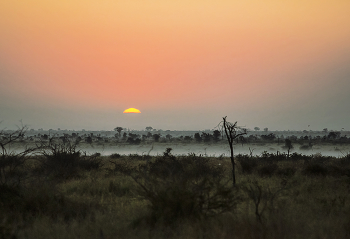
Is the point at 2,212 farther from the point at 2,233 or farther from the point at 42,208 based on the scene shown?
the point at 2,233

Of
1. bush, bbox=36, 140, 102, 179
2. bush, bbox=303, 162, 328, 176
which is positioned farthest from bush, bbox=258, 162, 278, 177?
bush, bbox=36, 140, 102, 179

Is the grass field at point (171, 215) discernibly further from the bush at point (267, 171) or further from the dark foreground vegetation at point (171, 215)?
the bush at point (267, 171)

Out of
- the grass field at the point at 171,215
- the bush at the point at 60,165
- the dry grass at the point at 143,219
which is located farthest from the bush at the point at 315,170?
the bush at the point at 60,165

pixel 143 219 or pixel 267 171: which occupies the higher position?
pixel 267 171

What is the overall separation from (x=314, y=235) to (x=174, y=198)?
9.20 ft

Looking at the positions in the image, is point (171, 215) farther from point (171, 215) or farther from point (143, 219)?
point (143, 219)

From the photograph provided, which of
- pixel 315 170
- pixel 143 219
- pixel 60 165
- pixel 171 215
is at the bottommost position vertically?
pixel 143 219

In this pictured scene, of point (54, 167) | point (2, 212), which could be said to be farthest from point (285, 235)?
point (54, 167)

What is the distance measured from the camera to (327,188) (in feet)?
35.3

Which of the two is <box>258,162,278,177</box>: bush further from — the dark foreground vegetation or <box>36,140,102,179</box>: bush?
<box>36,140,102,179</box>: bush

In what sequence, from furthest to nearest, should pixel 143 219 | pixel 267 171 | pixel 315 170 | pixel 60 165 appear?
pixel 267 171
pixel 315 170
pixel 60 165
pixel 143 219

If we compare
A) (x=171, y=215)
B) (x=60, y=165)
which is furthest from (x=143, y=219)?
(x=60, y=165)

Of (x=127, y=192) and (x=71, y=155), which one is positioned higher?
(x=71, y=155)

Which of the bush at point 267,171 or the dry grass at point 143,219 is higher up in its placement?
the bush at point 267,171
